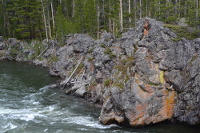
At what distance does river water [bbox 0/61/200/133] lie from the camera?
607 inches

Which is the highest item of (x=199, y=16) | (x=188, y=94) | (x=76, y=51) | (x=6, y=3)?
(x=6, y=3)

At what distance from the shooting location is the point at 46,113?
61.3 feet

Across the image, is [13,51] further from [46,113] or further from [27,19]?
[46,113]

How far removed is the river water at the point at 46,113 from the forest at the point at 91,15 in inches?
506

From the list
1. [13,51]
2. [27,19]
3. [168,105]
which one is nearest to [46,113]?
[168,105]

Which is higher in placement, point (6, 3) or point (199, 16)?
point (6, 3)

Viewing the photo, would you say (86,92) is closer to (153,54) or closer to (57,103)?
(57,103)

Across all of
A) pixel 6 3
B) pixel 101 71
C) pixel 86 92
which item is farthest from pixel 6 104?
pixel 6 3

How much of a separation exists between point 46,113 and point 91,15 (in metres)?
24.5

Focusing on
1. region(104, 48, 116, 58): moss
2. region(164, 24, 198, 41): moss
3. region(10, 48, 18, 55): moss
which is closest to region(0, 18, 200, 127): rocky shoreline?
region(104, 48, 116, 58): moss

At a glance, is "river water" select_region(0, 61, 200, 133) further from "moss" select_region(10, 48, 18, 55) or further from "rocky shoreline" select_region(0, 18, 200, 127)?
"moss" select_region(10, 48, 18, 55)

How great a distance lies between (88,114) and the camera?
1853cm

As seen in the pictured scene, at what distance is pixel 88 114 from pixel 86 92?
478 centimetres

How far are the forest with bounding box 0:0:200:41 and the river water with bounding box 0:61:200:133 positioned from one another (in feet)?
42.2
